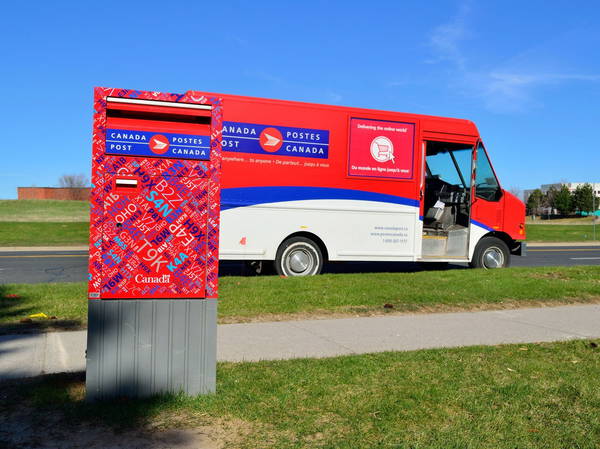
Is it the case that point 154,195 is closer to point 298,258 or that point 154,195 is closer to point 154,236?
point 154,236

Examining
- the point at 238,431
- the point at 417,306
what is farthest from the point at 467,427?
the point at 417,306

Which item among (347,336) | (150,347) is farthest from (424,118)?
(150,347)

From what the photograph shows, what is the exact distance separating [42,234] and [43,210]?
31716mm

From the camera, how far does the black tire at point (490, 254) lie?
1268 cm

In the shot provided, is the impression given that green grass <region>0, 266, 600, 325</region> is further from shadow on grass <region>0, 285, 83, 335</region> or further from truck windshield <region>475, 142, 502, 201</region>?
truck windshield <region>475, 142, 502, 201</region>

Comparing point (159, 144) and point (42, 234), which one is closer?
point (159, 144)

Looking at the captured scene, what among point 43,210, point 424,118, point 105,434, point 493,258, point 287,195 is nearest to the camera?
point 105,434

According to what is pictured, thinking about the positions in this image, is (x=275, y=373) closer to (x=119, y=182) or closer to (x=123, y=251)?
(x=123, y=251)

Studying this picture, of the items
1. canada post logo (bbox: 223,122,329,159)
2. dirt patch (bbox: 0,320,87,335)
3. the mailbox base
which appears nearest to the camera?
the mailbox base

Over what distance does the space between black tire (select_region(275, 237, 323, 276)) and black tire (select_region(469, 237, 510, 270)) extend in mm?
3598

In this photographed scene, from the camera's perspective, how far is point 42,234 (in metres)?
26.5

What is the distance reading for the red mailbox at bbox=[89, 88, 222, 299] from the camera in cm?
394

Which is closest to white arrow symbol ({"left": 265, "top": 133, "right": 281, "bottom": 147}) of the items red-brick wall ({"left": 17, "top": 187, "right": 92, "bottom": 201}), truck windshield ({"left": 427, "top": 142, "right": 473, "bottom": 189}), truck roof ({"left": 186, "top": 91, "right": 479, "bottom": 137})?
truck roof ({"left": 186, "top": 91, "right": 479, "bottom": 137})

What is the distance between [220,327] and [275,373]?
2233 millimetres
